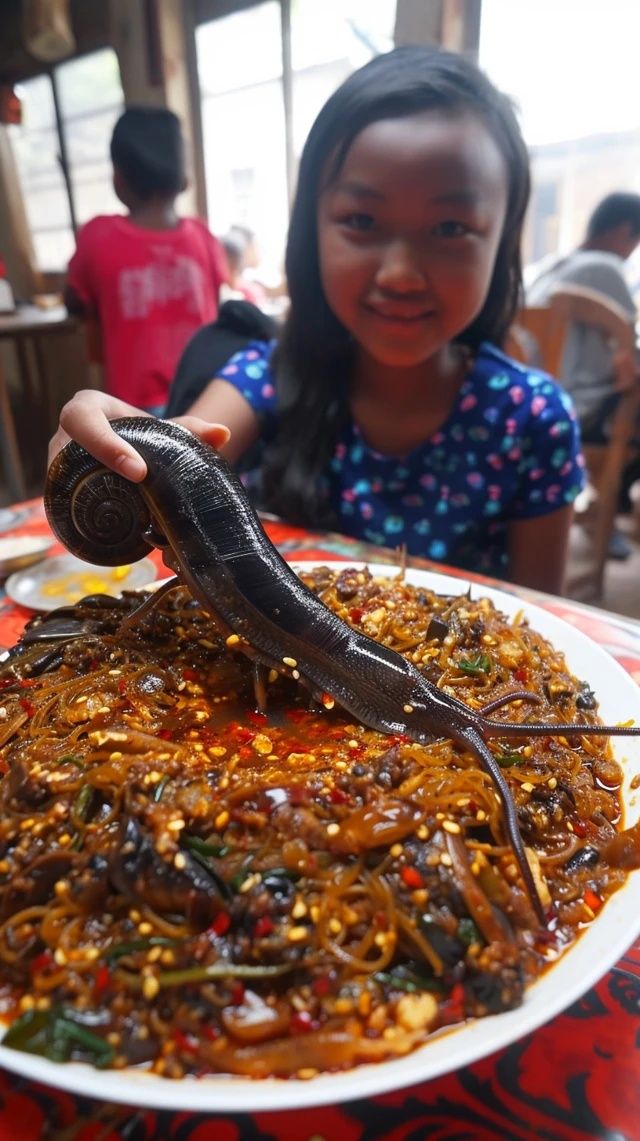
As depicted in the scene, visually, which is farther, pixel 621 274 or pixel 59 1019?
pixel 621 274

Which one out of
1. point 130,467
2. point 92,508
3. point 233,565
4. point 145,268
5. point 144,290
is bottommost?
point 233,565

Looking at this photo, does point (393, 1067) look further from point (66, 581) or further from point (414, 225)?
point (414, 225)

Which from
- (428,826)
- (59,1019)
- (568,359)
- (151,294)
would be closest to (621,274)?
(568,359)

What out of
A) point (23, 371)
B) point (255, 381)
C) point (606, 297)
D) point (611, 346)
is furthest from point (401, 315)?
point (23, 371)

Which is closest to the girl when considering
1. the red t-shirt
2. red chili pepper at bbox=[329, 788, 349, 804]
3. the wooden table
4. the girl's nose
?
the girl's nose

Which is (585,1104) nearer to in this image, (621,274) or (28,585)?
(28,585)

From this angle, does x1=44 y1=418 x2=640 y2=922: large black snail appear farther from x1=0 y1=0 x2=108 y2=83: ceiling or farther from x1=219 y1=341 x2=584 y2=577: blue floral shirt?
x1=0 y1=0 x2=108 y2=83: ceiling
